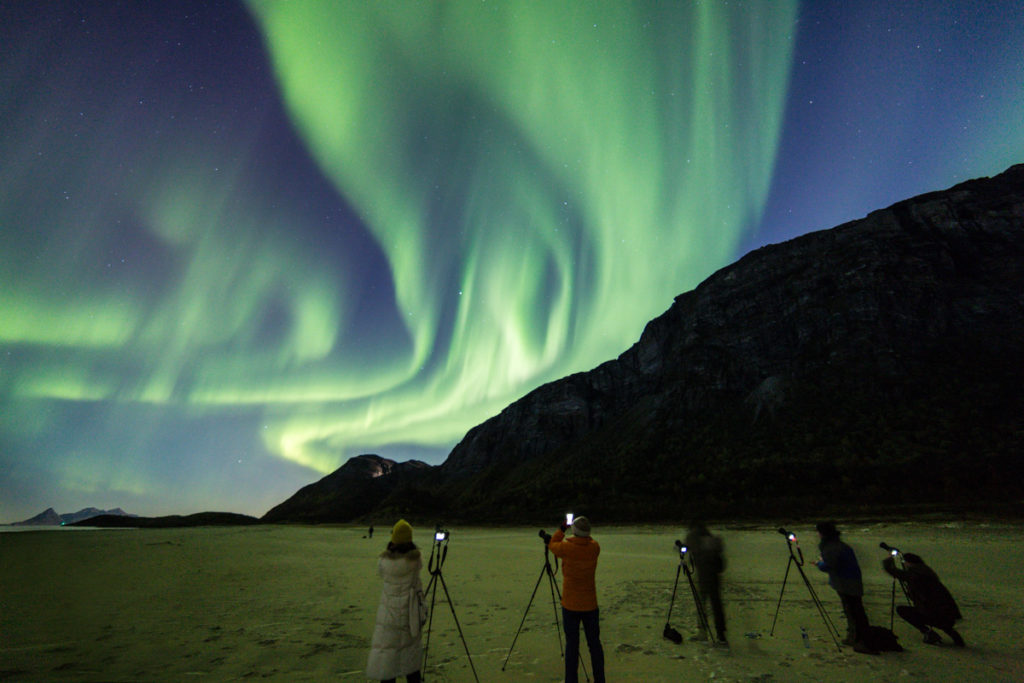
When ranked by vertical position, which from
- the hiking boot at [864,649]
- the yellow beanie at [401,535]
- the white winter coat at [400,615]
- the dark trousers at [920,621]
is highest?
the yellow beanie at [401,535]

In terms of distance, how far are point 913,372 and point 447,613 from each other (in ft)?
243

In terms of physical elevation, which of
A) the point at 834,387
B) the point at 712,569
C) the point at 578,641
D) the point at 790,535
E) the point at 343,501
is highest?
the point at 834,387

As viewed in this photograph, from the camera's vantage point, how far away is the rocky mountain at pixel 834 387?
44938mm

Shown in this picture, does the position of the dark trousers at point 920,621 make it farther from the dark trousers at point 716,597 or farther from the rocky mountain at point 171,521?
the rocky mountain at point 171,521

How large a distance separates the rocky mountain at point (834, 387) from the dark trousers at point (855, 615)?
4143 cm

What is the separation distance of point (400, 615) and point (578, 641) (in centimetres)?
244

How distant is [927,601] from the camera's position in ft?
23.5

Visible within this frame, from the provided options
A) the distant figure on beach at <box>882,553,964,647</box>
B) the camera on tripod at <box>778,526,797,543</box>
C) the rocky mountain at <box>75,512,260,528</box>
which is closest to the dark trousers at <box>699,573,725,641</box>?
the camera on tripod at <box>778,526,797,543</box>

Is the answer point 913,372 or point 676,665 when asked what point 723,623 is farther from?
point 913,372

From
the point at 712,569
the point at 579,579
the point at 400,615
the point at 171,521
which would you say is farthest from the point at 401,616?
the point at 171,521

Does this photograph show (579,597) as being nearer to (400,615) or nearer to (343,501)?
(400,615)

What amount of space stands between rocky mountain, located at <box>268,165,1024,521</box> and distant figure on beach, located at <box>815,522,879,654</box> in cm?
4147

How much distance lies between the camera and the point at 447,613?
11031 mm

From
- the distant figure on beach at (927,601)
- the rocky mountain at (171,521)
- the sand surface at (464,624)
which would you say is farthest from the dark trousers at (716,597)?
the rocky mountain at (171,521)
